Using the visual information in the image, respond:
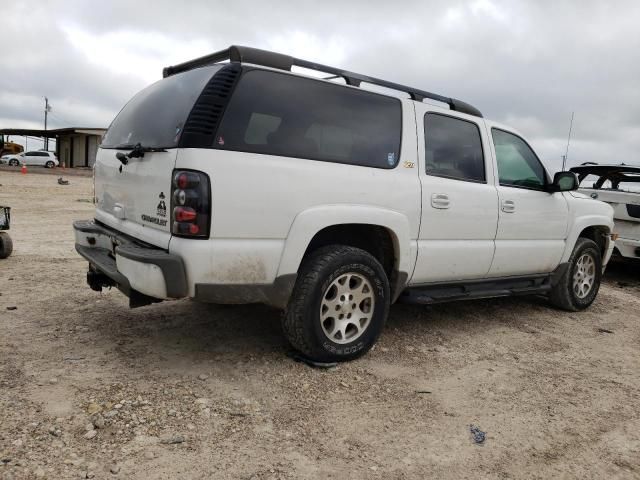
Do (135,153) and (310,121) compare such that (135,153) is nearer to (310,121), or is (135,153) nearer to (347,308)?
(310,121)

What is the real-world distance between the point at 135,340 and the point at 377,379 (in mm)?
1798

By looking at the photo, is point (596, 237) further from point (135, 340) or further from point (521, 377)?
point (135, 340)

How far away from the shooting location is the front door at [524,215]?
457cm

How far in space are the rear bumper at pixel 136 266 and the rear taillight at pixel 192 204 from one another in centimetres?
18

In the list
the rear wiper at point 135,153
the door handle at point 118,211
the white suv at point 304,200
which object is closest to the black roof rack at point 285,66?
the white suv at point 304,200

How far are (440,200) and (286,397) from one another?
1.88 m

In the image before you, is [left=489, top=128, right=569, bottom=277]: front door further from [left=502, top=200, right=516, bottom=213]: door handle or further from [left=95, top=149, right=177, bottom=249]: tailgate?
[left=95, top=149, right=177, bottom=249]: tailgate

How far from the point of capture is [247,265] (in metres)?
3.09

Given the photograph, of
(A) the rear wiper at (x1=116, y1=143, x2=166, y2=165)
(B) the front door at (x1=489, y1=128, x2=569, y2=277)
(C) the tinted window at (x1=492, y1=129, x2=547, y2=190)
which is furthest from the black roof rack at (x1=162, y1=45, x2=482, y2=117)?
(A) the rear wiper at (x1=116, y1=143, x2=166, y2=165)

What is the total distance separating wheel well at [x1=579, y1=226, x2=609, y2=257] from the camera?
5816mm

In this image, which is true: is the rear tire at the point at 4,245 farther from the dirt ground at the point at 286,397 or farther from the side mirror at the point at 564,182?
the side mirror at the point at 564,182

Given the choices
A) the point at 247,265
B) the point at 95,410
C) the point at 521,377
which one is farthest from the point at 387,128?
the point at 95,410

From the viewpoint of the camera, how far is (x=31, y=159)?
37.8 meters

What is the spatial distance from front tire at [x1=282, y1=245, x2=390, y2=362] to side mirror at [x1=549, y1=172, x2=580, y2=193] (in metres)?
2.25
